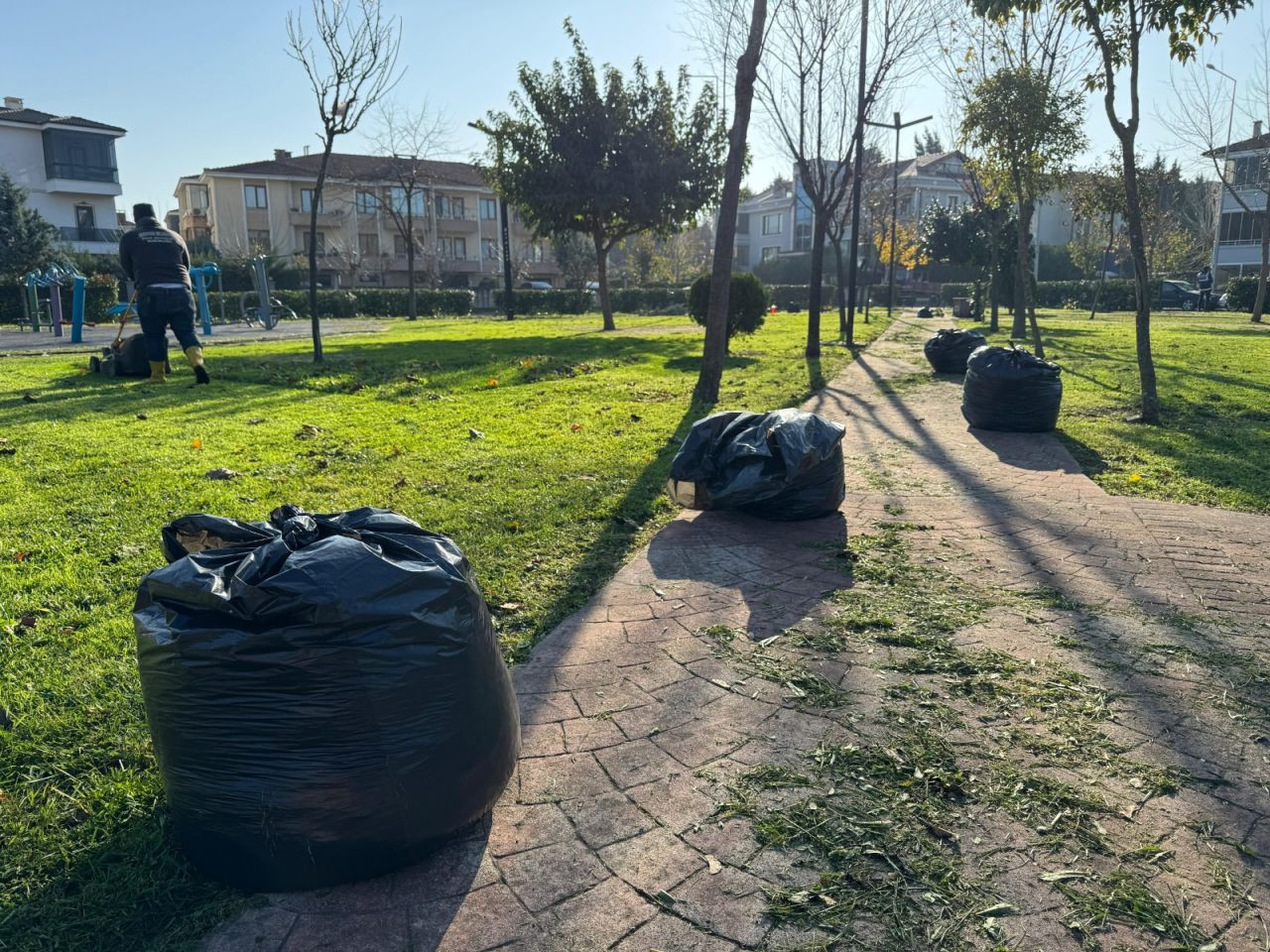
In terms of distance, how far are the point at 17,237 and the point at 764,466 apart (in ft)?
123

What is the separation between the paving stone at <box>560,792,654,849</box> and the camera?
233 centimetres

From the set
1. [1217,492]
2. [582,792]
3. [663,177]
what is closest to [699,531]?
[582,792]

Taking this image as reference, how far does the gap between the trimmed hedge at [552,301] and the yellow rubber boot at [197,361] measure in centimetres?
3036

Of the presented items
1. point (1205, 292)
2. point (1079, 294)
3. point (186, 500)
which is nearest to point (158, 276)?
point (186, 500)

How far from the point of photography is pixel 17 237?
3259 cm

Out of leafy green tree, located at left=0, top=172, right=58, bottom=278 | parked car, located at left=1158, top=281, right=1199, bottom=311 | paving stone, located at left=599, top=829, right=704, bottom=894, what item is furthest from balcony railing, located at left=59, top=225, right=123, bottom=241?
paving stone, located at left=599, top=829, right=704, bottom=894

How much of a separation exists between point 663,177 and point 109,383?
51.8 ft

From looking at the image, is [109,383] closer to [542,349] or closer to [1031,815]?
[542,349]

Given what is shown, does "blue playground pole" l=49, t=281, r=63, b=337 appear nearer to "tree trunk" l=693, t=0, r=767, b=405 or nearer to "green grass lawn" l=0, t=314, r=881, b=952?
"green grass lawn" l=0, t=314, r=881, b=952

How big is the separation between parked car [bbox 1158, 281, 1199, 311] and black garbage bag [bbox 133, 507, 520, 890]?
4486cm

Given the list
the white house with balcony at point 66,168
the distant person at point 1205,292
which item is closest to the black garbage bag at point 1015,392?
the distant person at point 1205,292

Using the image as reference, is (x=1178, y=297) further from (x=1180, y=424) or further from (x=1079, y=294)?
(x=1180, y=424)

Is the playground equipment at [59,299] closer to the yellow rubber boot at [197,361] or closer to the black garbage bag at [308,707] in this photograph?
the yellow rubber boot at [197,361]

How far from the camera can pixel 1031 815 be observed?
2408 mm
